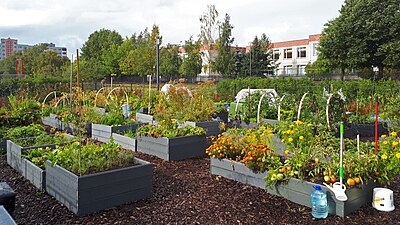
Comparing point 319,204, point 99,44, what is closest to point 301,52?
point 99,44

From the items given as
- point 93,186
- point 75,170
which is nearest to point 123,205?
point 93,186

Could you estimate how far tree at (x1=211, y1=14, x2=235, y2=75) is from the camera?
33156 mm

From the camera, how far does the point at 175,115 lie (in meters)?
8.23

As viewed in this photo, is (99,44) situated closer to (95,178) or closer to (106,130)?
(106,130)

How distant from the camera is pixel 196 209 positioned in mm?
3965

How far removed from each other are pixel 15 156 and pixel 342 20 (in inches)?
909

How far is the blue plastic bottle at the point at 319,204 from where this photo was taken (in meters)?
3.63

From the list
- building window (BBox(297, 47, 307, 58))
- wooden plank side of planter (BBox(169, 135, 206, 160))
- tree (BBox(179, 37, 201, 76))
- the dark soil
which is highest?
building window (BBox(297, 47, 307, 58))

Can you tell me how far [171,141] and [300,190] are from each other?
2.70 metres

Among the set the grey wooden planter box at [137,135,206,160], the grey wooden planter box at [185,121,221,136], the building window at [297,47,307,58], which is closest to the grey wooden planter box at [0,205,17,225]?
the grey wooden planter box at [137,135,206,160]

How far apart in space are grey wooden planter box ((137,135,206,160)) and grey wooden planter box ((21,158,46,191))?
2159 mm

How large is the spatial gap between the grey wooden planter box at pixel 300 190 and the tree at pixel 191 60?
32.0 m

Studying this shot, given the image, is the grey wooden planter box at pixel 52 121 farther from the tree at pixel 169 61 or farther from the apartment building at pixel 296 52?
the apartment building at pixel 296 52

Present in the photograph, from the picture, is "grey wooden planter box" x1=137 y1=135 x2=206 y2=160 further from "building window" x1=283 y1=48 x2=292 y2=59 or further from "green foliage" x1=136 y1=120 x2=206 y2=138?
"building window" x1=283 y1=48 x2=292 y2=59
